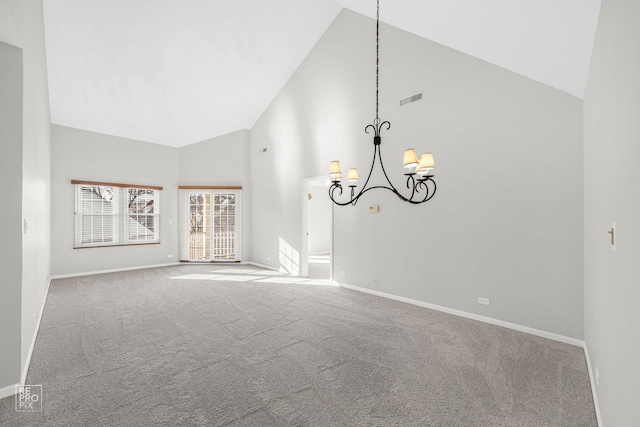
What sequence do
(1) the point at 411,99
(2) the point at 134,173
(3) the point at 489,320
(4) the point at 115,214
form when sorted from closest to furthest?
(3) the point at 489,320 → (1) the point at 411,99 → (4) the point at 115,214 → (2) the point at 134,173

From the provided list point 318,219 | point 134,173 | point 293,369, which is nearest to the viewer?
point 293,369

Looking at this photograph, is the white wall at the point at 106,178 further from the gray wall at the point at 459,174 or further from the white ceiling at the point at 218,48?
the gray wall at the point at 459,174

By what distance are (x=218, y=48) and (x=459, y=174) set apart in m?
4.74

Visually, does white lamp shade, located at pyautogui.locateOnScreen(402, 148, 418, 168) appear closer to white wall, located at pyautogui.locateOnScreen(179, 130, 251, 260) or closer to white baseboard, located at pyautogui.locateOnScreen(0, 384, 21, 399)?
white baseboard, located at pyautogui.locateOnScreen(0, 384, 21, 399)

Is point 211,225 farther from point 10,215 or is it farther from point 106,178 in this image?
point 10,215

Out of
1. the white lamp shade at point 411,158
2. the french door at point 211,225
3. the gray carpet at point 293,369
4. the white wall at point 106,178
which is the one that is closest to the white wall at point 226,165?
the french door at point 211,225

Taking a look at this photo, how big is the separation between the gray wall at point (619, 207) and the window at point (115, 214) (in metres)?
8.65

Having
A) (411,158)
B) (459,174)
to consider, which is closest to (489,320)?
(459,174)

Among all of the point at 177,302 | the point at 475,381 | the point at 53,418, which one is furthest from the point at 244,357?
the point at 177,302

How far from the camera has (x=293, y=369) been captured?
8.79ft

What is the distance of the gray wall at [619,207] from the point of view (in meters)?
1.19

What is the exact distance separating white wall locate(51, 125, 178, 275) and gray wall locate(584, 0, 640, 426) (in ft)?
28.5

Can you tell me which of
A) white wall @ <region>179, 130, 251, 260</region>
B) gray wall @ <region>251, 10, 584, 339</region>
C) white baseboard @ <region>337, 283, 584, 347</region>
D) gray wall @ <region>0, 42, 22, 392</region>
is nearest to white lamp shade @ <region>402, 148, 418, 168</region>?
gray wall @ <region>251, 10, 584, 339</region>

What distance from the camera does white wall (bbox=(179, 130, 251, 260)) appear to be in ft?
27.6
